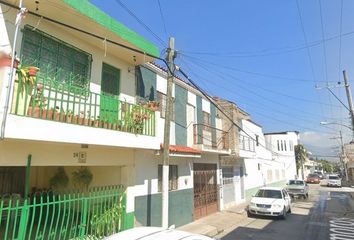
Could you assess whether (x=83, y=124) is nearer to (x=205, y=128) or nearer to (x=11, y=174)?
(x=11, y=174)

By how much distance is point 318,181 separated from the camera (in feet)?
178

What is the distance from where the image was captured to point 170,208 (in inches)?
518

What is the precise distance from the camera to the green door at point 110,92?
28.6ft

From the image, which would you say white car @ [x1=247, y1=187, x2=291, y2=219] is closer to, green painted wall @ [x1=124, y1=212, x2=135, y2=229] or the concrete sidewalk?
the concrete sidewalk

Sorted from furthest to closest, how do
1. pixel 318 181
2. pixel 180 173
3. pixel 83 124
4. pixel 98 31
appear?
pixel 318 181, pixel 180 173, pixel 98 31, pixel 83 124

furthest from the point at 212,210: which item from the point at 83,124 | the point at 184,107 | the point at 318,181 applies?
the point at 318,181

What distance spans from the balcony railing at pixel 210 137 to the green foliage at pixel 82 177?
679cm

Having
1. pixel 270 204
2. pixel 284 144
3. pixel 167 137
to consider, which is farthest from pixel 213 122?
pixel 284 144

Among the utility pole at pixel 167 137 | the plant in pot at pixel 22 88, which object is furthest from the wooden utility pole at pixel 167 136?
the plant in pot at pixel 22 88

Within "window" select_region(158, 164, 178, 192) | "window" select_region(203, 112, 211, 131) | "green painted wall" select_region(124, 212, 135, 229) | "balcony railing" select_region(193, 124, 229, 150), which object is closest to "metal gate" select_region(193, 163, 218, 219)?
"balcony railing" select_region(193, 124, 229, 150)

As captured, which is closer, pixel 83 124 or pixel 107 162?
pixel 83 124

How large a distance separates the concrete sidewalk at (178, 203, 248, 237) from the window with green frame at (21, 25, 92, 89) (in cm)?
776

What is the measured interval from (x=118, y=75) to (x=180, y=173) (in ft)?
18.6

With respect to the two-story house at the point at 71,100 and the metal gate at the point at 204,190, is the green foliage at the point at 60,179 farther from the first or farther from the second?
the metal gate at the point at 204,190
